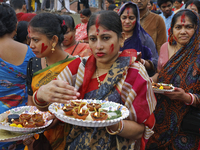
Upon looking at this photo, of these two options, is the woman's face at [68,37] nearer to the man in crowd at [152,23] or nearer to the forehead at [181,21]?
the man in crowd at [152,23]

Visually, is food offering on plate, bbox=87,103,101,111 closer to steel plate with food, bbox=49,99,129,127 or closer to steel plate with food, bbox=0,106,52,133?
steel plate with food, bbox=49,99,129,127

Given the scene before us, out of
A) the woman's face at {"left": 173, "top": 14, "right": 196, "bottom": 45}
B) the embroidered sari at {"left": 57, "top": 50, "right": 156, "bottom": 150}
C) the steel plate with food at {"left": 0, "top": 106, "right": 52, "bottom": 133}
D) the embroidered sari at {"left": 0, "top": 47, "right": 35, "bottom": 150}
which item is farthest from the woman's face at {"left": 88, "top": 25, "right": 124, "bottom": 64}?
the woman's face at {"left": 173, "top": 14, "right": 196, "bottom": 45}

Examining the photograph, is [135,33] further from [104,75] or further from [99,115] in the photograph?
[99,115]

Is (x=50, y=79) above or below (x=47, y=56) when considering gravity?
below

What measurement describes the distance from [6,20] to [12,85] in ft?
2.82

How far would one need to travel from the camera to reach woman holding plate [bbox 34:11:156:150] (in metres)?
1.76

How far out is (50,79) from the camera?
2.36 meters

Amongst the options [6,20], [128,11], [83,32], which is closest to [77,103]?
[6,20]

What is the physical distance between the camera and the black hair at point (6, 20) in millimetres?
2703

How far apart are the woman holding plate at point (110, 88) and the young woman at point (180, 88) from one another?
3.13 ft

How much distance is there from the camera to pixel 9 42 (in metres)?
2.76

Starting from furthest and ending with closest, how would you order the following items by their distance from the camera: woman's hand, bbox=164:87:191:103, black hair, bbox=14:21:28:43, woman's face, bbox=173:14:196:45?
black hair, bbox=14:21:28:43, woman's face, bbox=173:14:196:45, woman's hand, bbox=164:87:191:103

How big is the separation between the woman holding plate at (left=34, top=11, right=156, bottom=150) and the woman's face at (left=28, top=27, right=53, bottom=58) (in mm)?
573

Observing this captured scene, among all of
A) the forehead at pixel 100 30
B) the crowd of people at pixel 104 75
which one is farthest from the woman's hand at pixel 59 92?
the forehead at pixel 100 30
